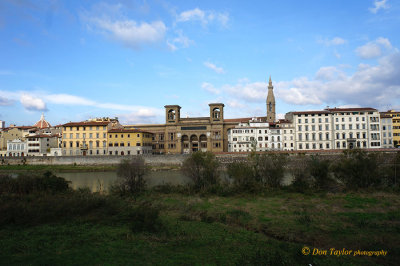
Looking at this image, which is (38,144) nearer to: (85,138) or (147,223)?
(85,138)

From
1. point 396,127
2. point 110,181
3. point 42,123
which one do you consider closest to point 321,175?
point 110,181

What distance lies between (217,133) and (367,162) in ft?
203

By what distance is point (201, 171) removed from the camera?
89.9ft

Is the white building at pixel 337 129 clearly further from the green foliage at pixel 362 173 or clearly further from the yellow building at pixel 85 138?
Result: the yellow building at pixel 85 138

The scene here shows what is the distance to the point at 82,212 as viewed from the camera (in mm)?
17078

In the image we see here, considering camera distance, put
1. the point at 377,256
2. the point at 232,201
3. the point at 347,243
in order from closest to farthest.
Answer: the point at 377,256 < the point at 347,243 < the point at 232,201

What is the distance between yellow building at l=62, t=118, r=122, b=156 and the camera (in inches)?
3067

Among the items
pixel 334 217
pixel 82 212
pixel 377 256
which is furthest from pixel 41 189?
pixel 377 256

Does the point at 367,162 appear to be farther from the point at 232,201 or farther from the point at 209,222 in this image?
the point at 209,222

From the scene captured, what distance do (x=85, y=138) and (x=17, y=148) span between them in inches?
Answer: 1059

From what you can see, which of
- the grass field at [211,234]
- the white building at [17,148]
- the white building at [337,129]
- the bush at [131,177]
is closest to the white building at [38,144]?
the white building at [17,148]

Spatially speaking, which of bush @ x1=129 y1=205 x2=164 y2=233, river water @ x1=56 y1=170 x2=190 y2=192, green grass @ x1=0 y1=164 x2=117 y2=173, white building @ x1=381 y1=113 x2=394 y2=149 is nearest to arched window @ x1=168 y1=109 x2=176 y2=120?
green grass @ x1=0 y1=164 x2=117 y2=173

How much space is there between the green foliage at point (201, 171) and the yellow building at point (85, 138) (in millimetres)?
56263

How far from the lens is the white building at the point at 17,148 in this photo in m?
86.4
